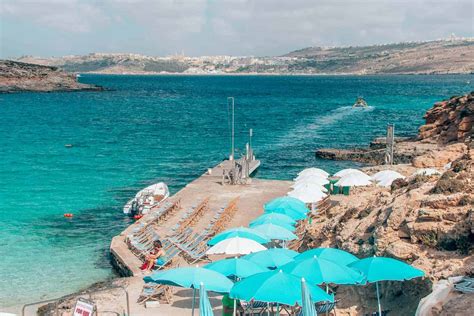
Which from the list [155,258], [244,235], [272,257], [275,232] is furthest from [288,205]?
[272,257]

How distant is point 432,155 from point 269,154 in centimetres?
2116

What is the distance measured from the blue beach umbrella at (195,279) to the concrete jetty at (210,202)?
5.37m

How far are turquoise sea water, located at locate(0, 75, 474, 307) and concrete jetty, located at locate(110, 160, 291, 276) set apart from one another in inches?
36.6

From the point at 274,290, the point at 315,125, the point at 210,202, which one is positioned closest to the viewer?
the point at 274,290

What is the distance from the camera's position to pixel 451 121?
44.3m

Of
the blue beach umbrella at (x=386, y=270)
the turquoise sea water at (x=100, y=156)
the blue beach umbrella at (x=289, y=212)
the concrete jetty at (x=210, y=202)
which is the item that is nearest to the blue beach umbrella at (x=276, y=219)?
the blue beach umbrella at (x=289, y=212)

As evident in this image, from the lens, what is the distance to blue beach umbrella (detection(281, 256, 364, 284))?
1178 centimetres


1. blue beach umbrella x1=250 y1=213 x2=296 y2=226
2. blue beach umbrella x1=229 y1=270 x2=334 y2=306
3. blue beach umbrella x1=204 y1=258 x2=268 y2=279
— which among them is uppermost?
blue beach umbrella x1=229 y1=270 x2=334 y2=306

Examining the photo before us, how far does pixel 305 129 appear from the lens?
67.4 meters

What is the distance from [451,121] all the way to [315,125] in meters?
28.3

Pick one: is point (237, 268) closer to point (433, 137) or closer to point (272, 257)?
point (272, 257)

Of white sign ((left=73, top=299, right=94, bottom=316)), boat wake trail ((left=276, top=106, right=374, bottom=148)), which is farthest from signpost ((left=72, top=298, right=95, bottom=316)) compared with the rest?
boat wake trail ((left=276, top=106, right=374, bottom=148))

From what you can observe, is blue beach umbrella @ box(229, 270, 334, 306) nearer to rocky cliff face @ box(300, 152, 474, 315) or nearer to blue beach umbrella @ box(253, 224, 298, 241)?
rocky cliff face @ box(300, 152, 474, 315)

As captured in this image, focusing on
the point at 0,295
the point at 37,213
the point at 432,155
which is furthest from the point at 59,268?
the point at 432,155
